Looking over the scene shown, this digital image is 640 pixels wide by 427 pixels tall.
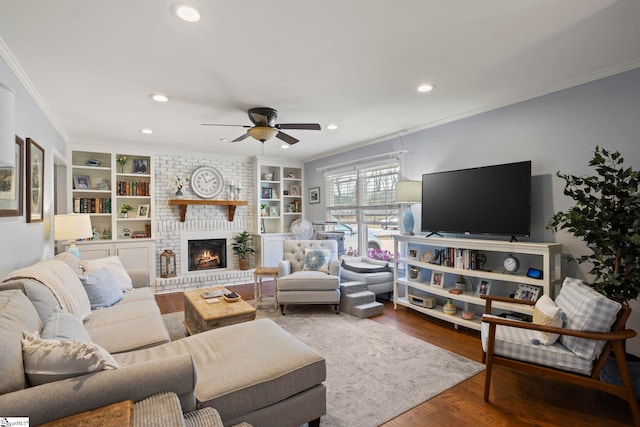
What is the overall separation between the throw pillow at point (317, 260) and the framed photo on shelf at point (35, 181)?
9.93ft

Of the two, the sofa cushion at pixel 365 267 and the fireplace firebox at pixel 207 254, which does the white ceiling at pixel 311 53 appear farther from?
the fireplace firebox at pixel 207 254

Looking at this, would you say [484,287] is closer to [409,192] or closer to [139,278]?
[409,192]

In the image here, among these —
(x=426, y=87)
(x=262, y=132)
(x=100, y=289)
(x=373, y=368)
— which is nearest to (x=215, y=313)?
(x=100, y=289)

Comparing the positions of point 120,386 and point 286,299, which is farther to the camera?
point 286,299

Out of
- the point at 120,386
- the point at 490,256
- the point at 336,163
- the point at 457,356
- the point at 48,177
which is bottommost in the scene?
the point at 457,356

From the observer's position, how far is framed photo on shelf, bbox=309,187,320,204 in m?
6.52

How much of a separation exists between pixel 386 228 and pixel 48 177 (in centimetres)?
441

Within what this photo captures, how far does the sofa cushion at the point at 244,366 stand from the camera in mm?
1592

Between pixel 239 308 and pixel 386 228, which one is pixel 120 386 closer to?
pixel 239 308

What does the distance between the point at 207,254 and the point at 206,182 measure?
1398 mm

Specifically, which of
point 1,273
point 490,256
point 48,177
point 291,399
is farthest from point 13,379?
point 490,256

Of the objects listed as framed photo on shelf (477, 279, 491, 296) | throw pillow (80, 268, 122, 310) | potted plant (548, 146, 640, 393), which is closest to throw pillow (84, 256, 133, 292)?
throw pillow (80, 268, 122, 310)

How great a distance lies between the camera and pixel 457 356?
2.90 m

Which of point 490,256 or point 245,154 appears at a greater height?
point 245,154
